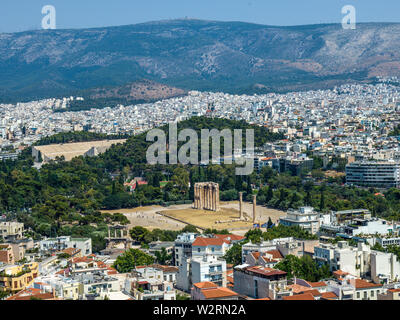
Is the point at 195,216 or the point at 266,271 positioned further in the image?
the point at 195,216

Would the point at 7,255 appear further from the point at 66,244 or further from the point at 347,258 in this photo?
the point at 347,258

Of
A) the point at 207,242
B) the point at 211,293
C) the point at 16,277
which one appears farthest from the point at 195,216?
the point at 211,293

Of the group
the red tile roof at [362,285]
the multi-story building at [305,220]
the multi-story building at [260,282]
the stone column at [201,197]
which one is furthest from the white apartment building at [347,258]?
the stone column at [201,197]

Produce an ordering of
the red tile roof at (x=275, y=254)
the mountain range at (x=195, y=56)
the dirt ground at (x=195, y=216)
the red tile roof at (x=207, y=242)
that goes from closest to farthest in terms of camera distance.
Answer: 1. the red tile roof at (x=275, y=254)
2. the red tile roof at (x=207, y=242)
3. the dirt ground at (x=195, y=216)
4. the mountain range at (x=195, y=56)

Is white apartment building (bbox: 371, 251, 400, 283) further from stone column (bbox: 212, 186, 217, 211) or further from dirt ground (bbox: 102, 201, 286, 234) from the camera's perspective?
stone column (bbox: 212, 186, 217, 211)

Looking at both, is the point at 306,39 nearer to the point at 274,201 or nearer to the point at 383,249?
the point at 274,201

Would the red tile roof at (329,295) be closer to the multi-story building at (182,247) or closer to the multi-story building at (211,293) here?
the multi-story building at (211,293)
